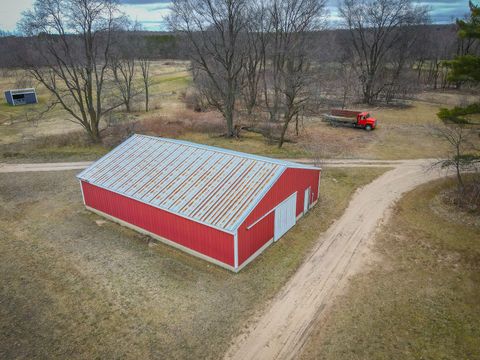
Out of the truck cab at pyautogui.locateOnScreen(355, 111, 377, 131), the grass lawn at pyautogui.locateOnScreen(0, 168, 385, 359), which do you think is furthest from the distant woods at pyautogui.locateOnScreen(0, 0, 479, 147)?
the grass lawn at pyautogui.locateOnScreen(0, 168, 385, 359)

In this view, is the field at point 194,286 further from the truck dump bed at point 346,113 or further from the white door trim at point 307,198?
the truck dump bed at point 346,113

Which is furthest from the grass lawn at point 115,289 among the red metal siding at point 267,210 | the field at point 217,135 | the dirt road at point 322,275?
the field at point 217,135

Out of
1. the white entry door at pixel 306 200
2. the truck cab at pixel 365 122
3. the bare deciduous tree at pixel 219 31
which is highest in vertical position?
the bare deciduous tree at pixel 219 31

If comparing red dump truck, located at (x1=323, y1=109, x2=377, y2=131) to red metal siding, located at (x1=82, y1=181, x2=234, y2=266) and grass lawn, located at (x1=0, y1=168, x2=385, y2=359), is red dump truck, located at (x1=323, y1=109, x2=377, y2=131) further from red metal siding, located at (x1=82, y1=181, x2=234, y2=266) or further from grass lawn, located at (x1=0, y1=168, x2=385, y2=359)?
red metal siding, located at (x1=82, y1=181, x2=234, y2=266)

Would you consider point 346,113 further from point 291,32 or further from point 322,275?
point 322,275

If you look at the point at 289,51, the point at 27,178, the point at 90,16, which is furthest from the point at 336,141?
the point at 27,178

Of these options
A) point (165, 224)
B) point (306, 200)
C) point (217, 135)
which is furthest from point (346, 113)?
point (165, 224)
